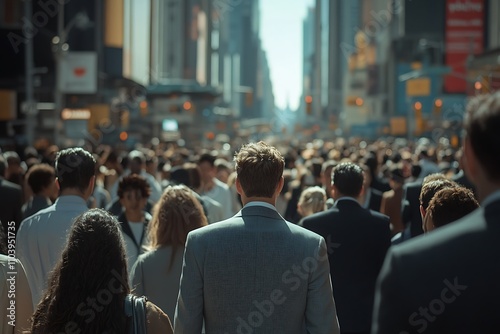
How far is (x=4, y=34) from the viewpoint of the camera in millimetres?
73312

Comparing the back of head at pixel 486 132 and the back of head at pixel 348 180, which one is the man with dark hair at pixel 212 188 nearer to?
the back of head at pixel 348 180

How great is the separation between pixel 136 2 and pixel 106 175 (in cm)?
11520

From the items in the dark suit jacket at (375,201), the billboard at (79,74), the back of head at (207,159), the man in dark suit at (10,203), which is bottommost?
the dark suit jacket at (375,201)

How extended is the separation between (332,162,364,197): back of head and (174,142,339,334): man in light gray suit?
3.14m

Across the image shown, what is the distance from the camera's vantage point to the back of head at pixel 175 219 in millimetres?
7078

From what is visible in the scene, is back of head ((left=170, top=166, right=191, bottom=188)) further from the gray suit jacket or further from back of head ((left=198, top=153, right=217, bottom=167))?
the gray suit jacket

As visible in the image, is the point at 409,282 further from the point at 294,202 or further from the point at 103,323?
the point at 294,202

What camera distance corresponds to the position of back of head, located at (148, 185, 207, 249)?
708 cm

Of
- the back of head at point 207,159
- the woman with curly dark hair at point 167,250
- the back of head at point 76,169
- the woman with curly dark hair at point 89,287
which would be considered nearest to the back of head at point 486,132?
the woman with curly dark hair at point 89,287

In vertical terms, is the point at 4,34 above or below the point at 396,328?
above

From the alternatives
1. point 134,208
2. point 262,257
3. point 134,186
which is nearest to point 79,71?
point 134,186

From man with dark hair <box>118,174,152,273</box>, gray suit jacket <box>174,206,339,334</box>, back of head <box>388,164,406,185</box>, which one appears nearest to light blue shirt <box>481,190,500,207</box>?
gray suit jacket <box>174,206,339,334</box>

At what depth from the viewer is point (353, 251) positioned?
7.92m

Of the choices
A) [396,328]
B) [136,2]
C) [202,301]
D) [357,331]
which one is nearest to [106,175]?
[357,331]
